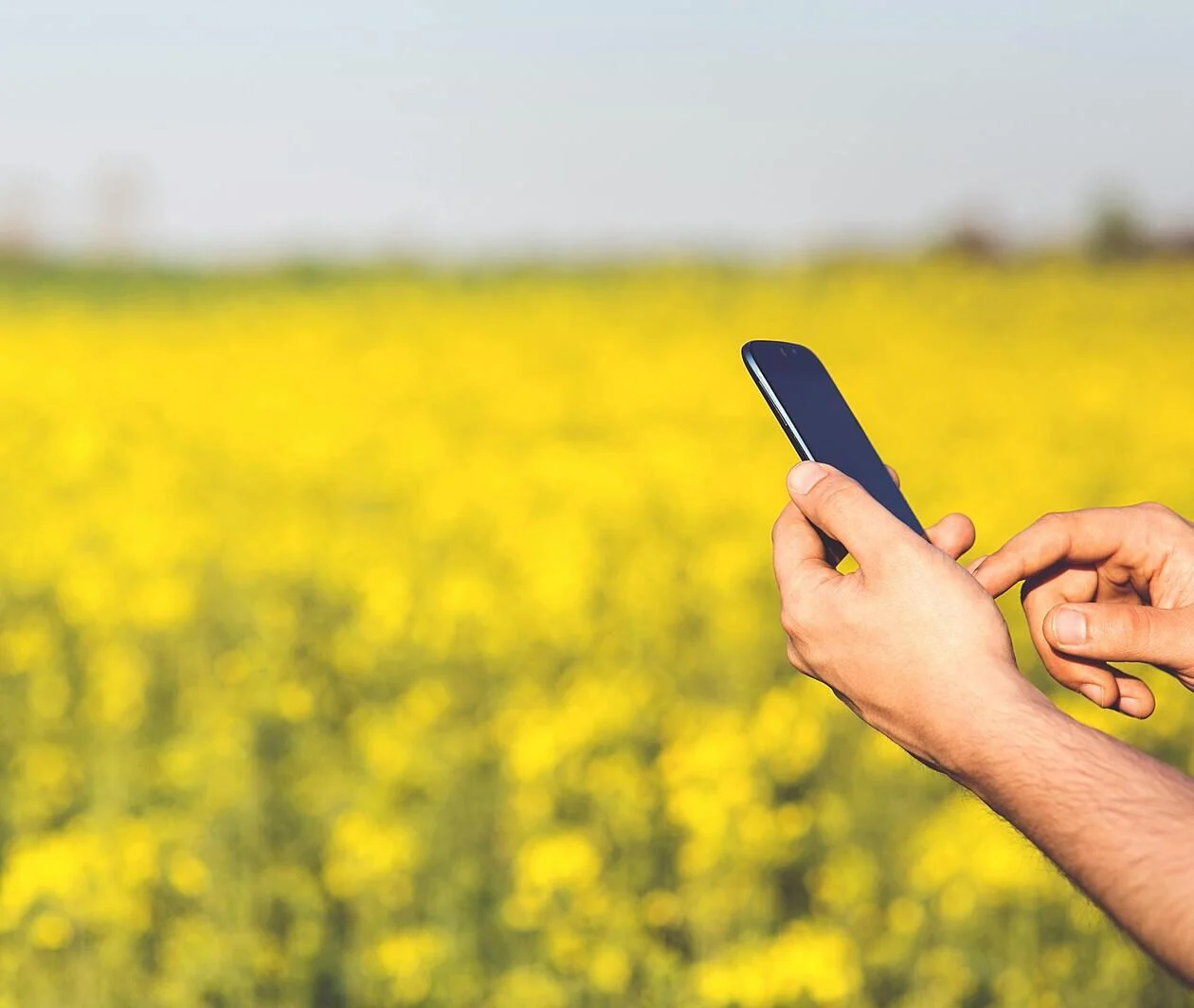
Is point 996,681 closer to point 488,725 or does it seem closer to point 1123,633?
point 1123,633

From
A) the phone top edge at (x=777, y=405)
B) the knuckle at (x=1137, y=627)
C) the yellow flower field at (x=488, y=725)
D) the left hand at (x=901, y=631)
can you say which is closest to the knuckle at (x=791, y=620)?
the left hand at (x=901, y=631)

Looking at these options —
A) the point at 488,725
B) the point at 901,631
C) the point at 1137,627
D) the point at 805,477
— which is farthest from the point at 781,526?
the point at 488,725

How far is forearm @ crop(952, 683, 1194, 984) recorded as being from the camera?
Result: 38.4 inches

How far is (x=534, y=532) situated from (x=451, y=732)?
1.60m

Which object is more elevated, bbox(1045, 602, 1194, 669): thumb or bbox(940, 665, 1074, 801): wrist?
bbox(1045, 602, 1194, 669): thumb

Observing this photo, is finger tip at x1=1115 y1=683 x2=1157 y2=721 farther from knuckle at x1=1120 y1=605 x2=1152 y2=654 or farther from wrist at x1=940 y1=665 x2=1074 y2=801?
wrist at x1=940 y1=665 x2=1074 y2=801

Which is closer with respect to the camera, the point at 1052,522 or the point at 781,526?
the point at 781,526

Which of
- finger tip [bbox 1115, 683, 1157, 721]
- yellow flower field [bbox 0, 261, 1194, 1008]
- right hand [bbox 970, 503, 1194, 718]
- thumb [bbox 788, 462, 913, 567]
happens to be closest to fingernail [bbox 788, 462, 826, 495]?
thumb [bbox 788, 462, 913, 567]

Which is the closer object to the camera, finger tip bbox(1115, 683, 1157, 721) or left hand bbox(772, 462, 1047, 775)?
left hand bbox(772, 462, 1047, 775)

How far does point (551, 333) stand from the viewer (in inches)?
502

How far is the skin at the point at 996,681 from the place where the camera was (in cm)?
101

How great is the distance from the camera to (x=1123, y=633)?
1262 mm

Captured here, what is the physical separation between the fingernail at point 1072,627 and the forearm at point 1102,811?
159mm

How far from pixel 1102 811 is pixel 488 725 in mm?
2639
